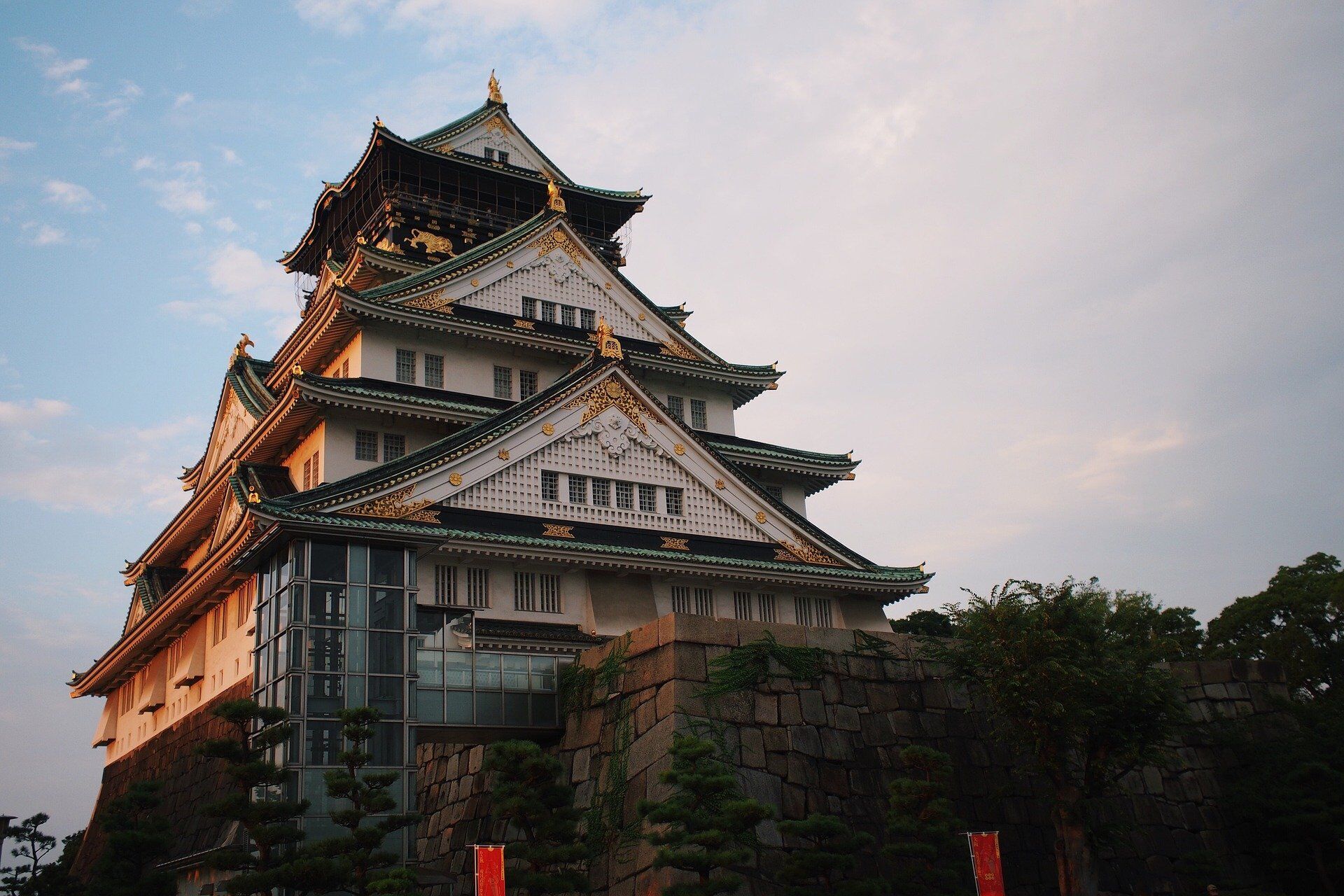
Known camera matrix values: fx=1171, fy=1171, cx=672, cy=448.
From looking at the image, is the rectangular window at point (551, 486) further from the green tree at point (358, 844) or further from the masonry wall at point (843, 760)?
the green tree at point (358, 844)

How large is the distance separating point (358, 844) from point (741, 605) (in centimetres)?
1352

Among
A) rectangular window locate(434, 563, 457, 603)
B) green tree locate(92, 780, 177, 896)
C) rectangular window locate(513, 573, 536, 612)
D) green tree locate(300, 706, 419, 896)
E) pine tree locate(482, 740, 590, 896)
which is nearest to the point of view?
green tree locate(300, 706, 419, 896)

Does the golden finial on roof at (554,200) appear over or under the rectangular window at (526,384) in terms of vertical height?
over

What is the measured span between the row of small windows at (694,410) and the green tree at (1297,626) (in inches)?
925

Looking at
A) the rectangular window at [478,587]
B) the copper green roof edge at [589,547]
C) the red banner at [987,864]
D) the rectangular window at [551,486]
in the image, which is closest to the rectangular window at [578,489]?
the rectangular window at [551,486]

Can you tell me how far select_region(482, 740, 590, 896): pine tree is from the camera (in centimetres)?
2022

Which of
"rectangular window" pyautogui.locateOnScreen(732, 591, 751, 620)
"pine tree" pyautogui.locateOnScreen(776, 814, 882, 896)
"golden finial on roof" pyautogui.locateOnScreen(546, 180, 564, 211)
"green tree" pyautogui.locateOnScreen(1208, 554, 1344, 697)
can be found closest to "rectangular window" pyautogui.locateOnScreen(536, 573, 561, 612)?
"rectangular window" pyautogui.locateOnScreen(732, 591, 751, 620)

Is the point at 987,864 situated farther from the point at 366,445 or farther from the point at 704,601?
the point at 366,445

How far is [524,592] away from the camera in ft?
91.6

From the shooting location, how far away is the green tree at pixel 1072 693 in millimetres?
22484

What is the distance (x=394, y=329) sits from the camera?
3350 centimetres

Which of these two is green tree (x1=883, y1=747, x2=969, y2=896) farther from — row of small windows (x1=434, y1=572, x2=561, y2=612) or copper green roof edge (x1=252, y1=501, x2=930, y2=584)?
row of small windows (x1=434, y1=572, x2=561, y2=612)

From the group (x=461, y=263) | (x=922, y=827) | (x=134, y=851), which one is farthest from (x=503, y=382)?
(x=922, y=827)

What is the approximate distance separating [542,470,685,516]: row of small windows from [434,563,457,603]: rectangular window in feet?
10.3
